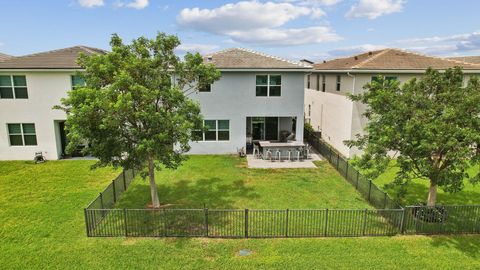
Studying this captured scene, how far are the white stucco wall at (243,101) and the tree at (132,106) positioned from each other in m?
7.77

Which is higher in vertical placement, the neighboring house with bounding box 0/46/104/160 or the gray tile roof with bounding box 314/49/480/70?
the gray tile roof with bounding box 314/49/480/70

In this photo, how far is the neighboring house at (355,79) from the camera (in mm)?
18609

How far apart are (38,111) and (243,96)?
12.1m

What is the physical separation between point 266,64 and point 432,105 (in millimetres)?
10803

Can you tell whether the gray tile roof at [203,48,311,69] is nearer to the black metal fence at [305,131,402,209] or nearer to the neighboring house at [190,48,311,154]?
the neighboring house at [190,48,311,154]

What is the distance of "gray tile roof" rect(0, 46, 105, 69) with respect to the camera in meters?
17.9

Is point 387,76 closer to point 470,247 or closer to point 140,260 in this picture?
point 470,247

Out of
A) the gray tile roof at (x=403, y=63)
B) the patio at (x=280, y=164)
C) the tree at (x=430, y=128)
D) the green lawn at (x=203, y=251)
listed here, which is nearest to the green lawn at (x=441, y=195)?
the tree at (x=430, y=128)

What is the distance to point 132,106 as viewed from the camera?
10.5 metres

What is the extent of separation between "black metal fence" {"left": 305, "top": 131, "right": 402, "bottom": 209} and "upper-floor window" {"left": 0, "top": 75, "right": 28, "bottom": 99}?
18018 mm

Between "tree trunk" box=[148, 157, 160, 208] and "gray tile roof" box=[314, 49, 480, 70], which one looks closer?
"tree trunk" box=[148, 157, 160, 208]

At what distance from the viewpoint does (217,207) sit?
41.2 feet

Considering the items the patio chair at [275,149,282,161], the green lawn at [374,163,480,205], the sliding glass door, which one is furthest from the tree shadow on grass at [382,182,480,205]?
the sliding glass door

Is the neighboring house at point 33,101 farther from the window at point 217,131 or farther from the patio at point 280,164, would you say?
the patio at point 280,164
